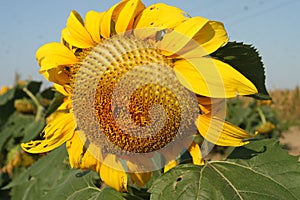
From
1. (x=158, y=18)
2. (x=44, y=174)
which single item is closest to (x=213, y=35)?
(x=158, y=18)

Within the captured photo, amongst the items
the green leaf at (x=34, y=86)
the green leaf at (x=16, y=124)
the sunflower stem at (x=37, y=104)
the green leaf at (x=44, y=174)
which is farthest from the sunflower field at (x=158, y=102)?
the green leaf at (x=16, y=124)

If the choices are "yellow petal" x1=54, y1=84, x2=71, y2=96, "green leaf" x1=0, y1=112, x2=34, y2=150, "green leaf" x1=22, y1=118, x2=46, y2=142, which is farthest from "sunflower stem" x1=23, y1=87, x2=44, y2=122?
"yellow petal" x1=54, y1=84, x2=71, y2=96

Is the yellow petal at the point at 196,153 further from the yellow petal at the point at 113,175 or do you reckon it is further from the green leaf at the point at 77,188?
the green leaf at the point at 77,188

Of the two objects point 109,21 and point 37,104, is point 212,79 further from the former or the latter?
point 37,104

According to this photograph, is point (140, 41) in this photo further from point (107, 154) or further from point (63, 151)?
point (63, 151)

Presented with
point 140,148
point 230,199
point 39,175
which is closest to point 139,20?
point 140,148
